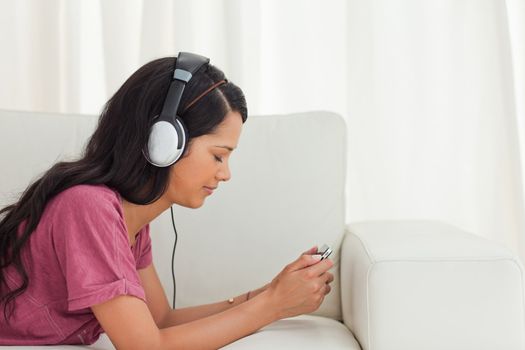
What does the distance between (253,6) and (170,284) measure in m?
0.93

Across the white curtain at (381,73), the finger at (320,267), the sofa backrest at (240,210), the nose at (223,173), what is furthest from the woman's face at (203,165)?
the white curtain at (381,73)

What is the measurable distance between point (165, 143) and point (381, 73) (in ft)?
3.86

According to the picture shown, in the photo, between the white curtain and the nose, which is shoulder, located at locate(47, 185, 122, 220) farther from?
the white curtain

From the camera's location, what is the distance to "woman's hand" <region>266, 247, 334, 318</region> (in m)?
1.20

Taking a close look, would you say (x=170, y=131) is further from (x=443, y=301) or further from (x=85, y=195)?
(x=443, y=301)

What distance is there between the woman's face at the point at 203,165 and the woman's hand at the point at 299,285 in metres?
0.18

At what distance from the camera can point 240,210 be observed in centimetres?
155

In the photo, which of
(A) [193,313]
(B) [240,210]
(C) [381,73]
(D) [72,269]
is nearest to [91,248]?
(D) [72,269]

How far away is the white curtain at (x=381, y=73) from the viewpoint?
2.15m

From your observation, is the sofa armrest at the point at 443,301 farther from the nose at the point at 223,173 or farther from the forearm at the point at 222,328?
the nose at the point at 223,173

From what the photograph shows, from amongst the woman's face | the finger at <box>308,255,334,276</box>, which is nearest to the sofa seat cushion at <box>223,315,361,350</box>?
the finger at <box>308,255,334,276</box>

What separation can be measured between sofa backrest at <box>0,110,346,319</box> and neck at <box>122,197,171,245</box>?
0.27 metres

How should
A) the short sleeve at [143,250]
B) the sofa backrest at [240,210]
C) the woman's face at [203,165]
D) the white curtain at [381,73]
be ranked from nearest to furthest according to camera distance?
the woman's face at [203,165]
the short sleeve at [143,250]
the sofa backrest at [240,210]
the white curtain at [381,73]

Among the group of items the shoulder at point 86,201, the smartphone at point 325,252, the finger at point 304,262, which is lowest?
the finger at point 304,262
